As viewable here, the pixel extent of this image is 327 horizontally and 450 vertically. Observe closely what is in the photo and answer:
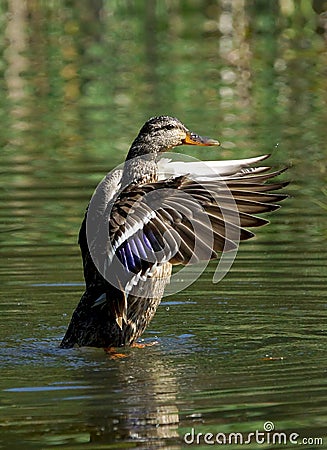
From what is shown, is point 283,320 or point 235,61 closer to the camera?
point 283,320

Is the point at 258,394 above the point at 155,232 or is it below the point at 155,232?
below

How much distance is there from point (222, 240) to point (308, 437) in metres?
1.74

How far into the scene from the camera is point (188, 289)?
993cm

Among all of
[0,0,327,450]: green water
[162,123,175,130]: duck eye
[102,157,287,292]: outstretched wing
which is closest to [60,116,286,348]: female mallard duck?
[102,157,287,292]: outstretched wing

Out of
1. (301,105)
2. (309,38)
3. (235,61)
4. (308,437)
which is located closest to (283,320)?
(308,437)

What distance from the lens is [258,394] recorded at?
6.90m

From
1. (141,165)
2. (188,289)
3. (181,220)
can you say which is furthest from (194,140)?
(188,289)

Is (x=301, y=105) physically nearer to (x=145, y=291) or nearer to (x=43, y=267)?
(x=43, y=267)

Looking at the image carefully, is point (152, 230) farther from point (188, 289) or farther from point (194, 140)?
point (188, 289)

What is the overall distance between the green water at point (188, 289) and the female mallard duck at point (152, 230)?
1.07 ft

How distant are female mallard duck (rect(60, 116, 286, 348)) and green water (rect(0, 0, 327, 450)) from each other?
1.07 feet

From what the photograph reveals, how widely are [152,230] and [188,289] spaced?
7.76 feet

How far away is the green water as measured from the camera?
6.66 m

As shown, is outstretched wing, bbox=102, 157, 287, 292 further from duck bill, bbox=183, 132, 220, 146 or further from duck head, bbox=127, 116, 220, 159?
duck bill, bbox=183, 132, 220, 146
